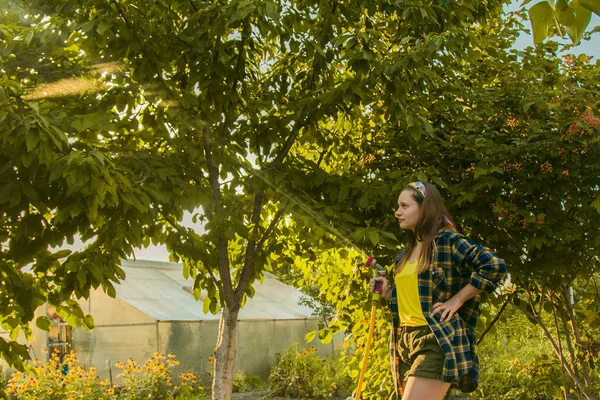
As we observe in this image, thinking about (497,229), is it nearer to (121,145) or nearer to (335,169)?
(335,169)

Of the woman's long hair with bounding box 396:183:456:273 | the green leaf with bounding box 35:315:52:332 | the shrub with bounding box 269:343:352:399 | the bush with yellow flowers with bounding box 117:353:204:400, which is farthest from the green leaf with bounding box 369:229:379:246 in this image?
the shrub with bounding box 269:343:352:399

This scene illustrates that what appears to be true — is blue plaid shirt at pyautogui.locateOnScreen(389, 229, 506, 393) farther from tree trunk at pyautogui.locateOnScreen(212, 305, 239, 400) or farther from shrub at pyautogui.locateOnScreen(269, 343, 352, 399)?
shrub at pyautogui.locateOnScreen(269, 343, 352, 399)

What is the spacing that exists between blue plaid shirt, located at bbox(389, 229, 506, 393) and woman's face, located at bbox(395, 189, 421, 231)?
4.8 inches

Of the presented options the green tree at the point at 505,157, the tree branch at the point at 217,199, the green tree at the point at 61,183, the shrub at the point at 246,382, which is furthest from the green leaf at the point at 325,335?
the shrub at the point at 246,382

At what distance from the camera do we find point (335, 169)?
4828 millimetres

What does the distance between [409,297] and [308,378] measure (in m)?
8.36

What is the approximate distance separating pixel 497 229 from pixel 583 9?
3.87 metres

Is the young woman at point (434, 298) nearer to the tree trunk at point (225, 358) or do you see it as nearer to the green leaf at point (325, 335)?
→ the tree trunk at point (225, 358)

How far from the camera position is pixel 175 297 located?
503 inches

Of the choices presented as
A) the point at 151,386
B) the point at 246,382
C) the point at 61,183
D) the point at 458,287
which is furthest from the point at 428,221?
the point at 246,382

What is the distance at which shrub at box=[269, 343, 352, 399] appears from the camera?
10.3 meters

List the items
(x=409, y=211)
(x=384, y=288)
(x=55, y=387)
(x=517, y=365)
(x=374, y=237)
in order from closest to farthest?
(x=409, y=211), (x=384, y=288), (x=374, y=237), (x=517, y=365), (x=55, y=387)

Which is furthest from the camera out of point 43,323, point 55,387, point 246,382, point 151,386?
point 246,382

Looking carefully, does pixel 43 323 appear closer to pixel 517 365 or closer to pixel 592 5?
pixel 592 5
